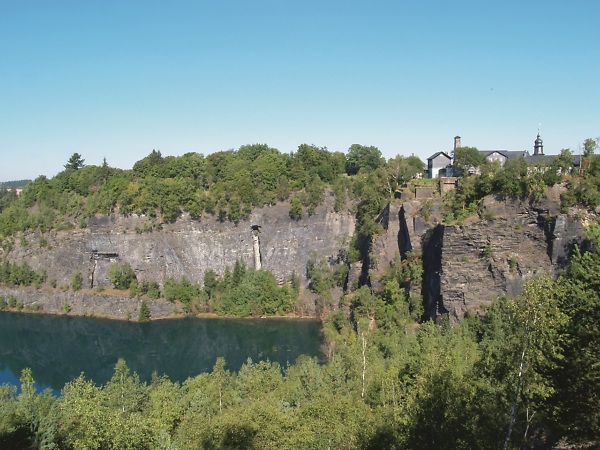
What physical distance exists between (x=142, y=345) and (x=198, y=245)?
17.7m

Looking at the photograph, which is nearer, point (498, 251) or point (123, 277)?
point (498, 251)

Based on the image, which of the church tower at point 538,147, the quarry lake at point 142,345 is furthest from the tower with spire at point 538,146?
the quarry lake at point 142,345

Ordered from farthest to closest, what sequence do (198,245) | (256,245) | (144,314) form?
1. (198,245)
2. (256,245)
3. (144,314)

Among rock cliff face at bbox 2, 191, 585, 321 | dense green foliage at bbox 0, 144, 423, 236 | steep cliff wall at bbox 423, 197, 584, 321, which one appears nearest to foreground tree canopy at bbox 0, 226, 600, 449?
steep cliff wall at bbox 423, 197, 584, 321

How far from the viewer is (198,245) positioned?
7025 centimetres

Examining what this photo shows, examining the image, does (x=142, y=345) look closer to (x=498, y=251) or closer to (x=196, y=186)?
(x=196, y=186)

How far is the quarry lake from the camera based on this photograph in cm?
4991

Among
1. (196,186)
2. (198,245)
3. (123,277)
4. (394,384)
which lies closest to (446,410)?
(394,384)

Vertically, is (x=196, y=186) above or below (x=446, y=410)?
above

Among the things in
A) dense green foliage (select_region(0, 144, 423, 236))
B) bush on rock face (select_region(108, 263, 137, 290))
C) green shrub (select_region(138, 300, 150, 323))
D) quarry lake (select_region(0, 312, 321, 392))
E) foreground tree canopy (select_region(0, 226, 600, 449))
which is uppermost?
dense green foliage (select_region(0, 144, 423, 236))

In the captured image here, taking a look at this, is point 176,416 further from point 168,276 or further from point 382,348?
point 168,276

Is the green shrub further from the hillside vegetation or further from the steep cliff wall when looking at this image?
the steep cliff wall

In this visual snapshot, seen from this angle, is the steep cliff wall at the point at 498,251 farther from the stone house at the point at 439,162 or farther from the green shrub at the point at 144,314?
the green shrub at the point at 144,314

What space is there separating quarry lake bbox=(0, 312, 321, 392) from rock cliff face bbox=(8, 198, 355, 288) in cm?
834
